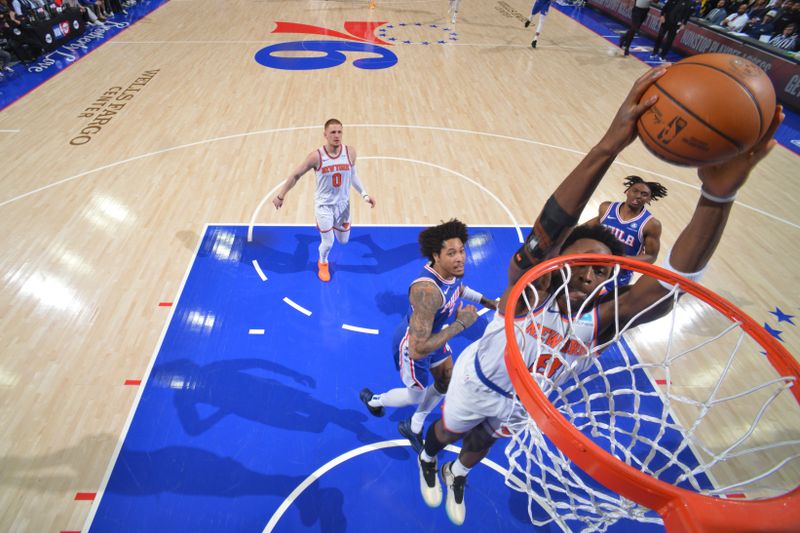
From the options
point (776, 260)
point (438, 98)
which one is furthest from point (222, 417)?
point (438, 98)

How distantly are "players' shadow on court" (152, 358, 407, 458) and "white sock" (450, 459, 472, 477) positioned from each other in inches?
21.6

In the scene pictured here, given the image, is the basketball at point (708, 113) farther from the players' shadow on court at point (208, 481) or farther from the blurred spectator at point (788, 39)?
the blurred spectator at point (788, 39)

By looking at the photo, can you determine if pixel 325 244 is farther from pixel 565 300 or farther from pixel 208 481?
pixel 565 300

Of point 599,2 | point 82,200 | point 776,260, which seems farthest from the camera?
point 599,2

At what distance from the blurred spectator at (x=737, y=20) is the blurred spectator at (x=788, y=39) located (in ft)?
4.01

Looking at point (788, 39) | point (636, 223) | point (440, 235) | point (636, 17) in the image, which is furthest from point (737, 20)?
point (440, 235)

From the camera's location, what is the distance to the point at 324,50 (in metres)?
11.8

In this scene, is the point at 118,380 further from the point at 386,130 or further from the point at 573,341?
the point at 386,130

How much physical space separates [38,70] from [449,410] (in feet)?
40.5

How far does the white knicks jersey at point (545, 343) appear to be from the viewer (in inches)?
88.9

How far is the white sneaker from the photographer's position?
3238mm

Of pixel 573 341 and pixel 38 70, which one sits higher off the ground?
pixel 573 341

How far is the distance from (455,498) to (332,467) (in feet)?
3.16

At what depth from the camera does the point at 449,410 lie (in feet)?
8.96
